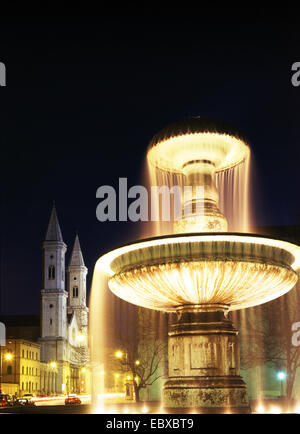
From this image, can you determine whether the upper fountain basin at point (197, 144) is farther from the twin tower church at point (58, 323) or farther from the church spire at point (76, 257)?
the church spire at point (76, 257)

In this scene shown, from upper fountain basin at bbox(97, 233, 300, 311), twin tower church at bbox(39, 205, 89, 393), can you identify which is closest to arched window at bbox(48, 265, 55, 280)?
twin tower church at bbox(39, 205, 89, 393)

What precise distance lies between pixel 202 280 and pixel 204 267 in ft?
1.23

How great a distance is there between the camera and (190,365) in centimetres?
1273

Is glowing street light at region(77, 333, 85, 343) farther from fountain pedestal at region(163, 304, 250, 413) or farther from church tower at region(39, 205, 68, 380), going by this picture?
fountain pedestal at region(163, 304, 250, 413)

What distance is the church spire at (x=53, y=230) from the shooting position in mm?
94062

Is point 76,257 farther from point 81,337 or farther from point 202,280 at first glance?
point 202,280

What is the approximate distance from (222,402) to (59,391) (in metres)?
76.6

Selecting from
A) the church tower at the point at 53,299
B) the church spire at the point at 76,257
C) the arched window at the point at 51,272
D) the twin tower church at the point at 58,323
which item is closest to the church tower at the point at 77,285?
the church spire at the point at 76,257

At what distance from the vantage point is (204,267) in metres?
12.1

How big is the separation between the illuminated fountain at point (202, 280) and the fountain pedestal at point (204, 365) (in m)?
0.02

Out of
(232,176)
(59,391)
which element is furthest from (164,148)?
(59,391)

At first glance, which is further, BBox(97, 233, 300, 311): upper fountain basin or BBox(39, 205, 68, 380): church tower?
BBox(39, 205, 68, 380): church tower

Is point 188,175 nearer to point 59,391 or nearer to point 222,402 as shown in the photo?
point 222,402

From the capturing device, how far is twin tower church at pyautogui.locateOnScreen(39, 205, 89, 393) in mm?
87188
